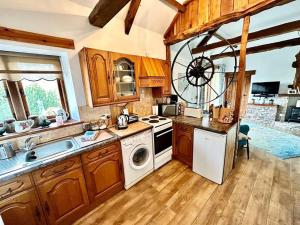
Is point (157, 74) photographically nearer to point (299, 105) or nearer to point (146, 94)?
point (146, 94)

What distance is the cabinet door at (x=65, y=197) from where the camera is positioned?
129cm

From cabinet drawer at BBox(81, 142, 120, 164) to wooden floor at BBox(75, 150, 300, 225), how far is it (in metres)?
0.71

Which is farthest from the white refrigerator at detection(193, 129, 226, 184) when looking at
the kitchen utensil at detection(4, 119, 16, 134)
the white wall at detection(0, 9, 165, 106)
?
the kitchen utensil at detection(4, 119, 16, 134)

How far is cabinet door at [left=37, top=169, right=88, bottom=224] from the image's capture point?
1285 millimetres

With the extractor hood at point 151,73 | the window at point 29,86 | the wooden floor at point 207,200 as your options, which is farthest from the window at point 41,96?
the wooden floor at point 207,200

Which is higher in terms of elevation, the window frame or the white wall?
the white wall

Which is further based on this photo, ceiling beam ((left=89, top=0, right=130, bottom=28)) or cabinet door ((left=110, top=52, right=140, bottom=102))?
cabinet door ((left=110, top=52, right=140, bottom=102))

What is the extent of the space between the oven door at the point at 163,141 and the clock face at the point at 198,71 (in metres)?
0.68

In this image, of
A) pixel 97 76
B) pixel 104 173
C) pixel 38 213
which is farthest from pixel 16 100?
pixel 104 173

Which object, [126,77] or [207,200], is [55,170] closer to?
[126,77]

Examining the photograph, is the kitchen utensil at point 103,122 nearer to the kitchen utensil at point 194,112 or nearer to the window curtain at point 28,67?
the window curtain at point 28,67

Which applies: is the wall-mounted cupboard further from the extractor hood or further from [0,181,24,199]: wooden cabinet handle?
[0,181,24,199]: wooden cabinet handle

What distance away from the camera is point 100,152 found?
1601mm

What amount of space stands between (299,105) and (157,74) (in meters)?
5.69
